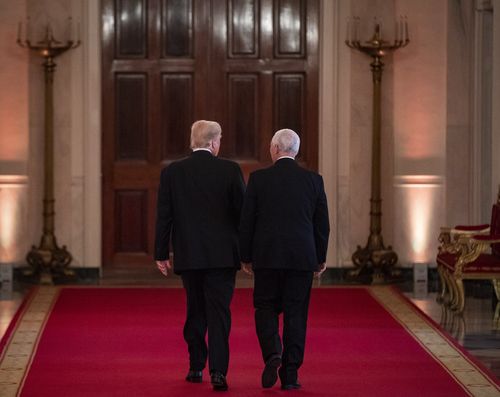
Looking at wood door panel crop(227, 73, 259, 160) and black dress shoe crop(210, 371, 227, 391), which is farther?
wood door panel crop(227, 73, 259, 160)

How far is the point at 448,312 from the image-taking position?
1052 centimetres

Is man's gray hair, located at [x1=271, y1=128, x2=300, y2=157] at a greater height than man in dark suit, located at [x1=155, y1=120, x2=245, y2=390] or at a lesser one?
greater

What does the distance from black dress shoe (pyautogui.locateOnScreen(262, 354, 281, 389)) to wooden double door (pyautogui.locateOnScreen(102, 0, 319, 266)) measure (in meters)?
6.28

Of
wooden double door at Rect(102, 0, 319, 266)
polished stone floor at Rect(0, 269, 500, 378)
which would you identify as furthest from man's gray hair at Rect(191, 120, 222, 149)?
wooden double door at Rect(102, 0, 319, 266)

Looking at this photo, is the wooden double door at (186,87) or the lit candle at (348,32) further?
the wooden double door at (186,87)

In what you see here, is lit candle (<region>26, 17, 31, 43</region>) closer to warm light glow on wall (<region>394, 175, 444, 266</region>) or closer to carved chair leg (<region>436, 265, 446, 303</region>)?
warm light glow on wall (<region>394, 175, 444, 266</region>)

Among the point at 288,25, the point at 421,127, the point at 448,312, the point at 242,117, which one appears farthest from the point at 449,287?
the point at 288,25

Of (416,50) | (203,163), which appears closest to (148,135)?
(416,50)

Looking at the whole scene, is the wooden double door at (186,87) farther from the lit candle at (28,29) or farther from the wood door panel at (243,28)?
the lit candle at (28,29)

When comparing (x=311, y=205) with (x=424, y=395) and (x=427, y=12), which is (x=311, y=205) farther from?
(x=427, y=12)

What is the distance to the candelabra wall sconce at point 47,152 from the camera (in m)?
12.4

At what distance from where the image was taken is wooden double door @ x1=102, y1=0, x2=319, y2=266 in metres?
13.0

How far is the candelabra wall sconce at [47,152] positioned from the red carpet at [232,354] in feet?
3.76

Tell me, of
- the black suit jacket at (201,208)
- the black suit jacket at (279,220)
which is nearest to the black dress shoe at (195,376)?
the black suit jacket at (201,208)
